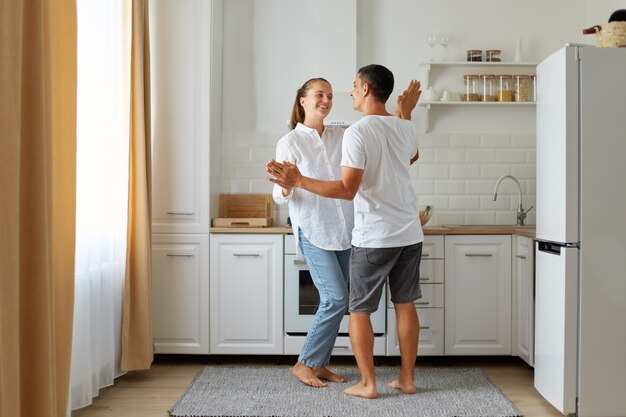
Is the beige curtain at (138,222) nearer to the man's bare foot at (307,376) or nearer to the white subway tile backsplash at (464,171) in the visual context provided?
the man's bare foot at (307,376)

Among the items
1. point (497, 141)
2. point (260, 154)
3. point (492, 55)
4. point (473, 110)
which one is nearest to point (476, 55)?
point (492, 55)

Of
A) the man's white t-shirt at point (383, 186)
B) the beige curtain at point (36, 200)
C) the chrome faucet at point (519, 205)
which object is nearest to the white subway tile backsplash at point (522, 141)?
the chrome faucet at point (519, 205)

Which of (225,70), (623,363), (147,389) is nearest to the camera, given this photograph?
(623,363)

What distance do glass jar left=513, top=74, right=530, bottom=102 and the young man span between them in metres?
1.41

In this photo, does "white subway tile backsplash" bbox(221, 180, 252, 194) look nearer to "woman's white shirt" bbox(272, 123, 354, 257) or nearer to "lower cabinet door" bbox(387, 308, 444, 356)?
"woman's white shirt" bbox(272, 123, 354, 257)

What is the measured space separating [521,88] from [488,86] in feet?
0.72

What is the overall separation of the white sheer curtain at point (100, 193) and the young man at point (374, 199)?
0.85 m

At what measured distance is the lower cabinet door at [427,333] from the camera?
152 inches

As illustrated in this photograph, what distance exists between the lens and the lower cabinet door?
12.7 ft

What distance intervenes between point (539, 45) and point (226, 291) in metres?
2.70

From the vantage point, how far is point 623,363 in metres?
2.84

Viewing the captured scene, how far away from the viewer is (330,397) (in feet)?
10.6

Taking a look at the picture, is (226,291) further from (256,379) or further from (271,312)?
(256,379)

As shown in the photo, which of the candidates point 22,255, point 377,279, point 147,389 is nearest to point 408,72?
point 377,279
